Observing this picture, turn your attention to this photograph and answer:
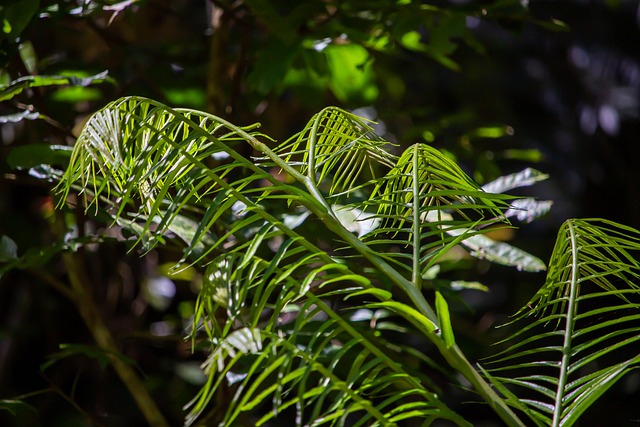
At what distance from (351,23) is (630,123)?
1.19 m

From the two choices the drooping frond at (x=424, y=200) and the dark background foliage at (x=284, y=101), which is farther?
the dark background foliage at (x=284, y=101)

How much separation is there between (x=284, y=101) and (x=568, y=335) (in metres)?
1.31

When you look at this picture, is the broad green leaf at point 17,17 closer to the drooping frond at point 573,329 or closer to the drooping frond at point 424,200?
the drooping frond at point 424,200

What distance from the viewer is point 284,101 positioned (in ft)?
5.72

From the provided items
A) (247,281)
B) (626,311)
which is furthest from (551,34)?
(247,281)

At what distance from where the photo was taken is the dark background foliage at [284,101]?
3.06 ft

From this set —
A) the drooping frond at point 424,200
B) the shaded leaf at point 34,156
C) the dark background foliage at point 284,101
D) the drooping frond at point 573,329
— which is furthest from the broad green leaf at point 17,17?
the drooping frond at point 573,329

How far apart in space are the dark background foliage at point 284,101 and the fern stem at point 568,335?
1.48 feet

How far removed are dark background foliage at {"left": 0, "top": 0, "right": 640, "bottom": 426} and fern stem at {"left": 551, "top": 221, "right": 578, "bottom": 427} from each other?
1.48 feet

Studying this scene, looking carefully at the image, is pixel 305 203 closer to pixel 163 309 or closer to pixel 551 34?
pixel 163 309

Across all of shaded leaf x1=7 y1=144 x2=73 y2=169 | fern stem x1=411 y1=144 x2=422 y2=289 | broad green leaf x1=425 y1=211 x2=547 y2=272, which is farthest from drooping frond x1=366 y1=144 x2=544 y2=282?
shaded leaf x1=7 y1=144 x2=73 y2=169

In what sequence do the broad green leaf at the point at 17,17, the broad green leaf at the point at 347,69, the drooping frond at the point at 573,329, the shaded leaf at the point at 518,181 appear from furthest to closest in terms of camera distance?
the broad green leaf at the point at 347,69, the shaded leaf at the point at 518,181, the broad green leaf at the point at 17,17, the drooping frond at the point at 573,329

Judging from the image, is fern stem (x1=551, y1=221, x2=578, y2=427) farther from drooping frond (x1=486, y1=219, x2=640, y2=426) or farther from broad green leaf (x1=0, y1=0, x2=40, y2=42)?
broad green leaf (x1=0, y1=0, x2=40, y2=42)

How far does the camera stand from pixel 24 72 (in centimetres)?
92
